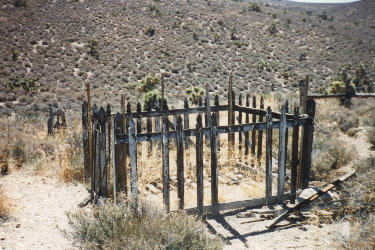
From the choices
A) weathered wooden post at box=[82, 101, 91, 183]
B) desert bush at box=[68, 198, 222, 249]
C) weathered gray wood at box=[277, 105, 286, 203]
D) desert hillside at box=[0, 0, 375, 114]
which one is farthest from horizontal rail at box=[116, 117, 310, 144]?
desert hillside at box=[0, 0, 375, 114]

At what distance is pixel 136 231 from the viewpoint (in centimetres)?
340

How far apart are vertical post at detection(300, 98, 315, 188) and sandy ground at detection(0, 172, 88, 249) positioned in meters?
4.19

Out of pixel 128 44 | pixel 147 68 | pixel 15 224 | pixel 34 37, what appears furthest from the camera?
pixel 128 44

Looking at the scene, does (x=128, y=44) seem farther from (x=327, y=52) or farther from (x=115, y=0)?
(x=327, y=52)

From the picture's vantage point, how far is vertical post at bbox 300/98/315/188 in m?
5.59

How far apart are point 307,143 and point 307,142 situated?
0.06ft

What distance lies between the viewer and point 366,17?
178 feet

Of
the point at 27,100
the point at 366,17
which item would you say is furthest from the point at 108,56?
the point at 366,17

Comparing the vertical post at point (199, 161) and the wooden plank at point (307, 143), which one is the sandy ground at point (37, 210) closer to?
the vertical post at point (199, 161)

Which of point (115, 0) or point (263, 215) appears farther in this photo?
point (115, 0)

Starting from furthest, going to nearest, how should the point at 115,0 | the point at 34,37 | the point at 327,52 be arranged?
the point at 115,0 < the point at 327,52 < the point at 34,37

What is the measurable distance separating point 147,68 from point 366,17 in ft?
150

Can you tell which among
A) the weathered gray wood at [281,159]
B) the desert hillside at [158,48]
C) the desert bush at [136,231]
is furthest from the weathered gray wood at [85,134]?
the desert hillside at [158,48]

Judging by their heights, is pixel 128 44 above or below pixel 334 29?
below
